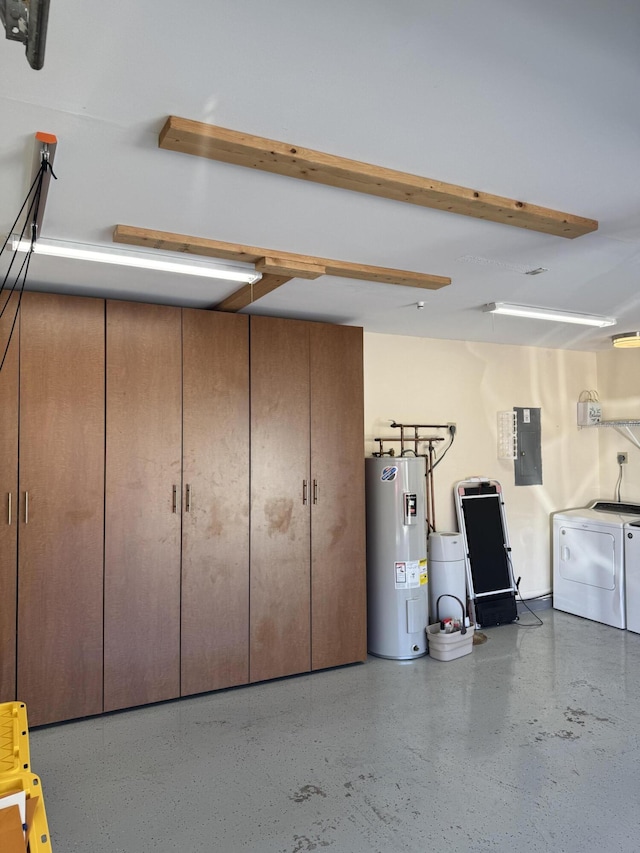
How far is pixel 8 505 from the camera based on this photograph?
11.3 feet

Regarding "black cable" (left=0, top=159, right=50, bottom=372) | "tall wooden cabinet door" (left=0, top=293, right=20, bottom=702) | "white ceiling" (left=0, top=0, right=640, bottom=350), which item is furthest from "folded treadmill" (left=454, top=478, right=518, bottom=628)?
"black cable" (left=0, top=159, right=50, bottom=372)

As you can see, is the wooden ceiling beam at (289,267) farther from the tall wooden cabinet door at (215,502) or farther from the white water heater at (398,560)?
the white water heater at (398,560)

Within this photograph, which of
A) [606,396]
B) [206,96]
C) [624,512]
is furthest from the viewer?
[606,396]

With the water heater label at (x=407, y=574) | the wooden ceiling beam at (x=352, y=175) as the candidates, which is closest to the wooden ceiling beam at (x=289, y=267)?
the wooden ceiling beam at (x=352, y=175)

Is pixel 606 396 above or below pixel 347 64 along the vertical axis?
below

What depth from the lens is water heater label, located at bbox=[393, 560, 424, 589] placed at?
4.61 meters

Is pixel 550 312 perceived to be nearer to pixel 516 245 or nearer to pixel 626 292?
pixel 626 292

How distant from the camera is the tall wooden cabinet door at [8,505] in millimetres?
3434

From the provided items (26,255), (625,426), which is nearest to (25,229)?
(26,255)

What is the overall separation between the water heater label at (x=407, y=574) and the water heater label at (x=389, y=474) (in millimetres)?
665

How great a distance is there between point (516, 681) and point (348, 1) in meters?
4.23

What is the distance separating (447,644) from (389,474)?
55.0 inches

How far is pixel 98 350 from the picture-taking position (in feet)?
12.2

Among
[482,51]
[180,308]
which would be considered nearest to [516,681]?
[180,308]
